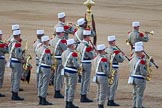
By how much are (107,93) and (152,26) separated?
22274 mm

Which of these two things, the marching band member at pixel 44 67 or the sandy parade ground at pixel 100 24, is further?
the sandy parade ground at pixel 100 24

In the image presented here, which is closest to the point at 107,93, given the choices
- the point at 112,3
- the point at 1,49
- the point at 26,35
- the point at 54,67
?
the point at 54,67

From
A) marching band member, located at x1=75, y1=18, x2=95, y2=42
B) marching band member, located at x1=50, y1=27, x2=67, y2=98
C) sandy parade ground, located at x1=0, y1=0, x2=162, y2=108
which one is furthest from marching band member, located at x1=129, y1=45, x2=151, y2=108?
marching band member, located at x1=75, y1=18, x2=95, y2=42

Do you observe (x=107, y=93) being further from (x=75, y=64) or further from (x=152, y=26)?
(x=152, y=26)

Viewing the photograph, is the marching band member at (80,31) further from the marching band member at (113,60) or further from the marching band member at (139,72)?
the marching band member at (139,72)

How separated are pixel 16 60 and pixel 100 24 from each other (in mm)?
21383

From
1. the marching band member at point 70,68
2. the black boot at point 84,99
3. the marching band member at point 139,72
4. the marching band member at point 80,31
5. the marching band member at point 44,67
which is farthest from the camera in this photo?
the marching band member at point 80,31

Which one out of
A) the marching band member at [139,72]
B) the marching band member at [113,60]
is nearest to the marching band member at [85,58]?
the marching band member at [113,60]

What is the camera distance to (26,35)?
39.2 meters

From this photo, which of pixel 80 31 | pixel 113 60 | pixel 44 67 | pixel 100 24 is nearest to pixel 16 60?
pixel 44 67

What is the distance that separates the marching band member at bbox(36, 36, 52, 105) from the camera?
2280 cm

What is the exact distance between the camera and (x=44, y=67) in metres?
22.9

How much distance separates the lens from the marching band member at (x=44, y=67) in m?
22.8

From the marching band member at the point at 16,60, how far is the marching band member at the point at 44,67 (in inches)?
32.5
